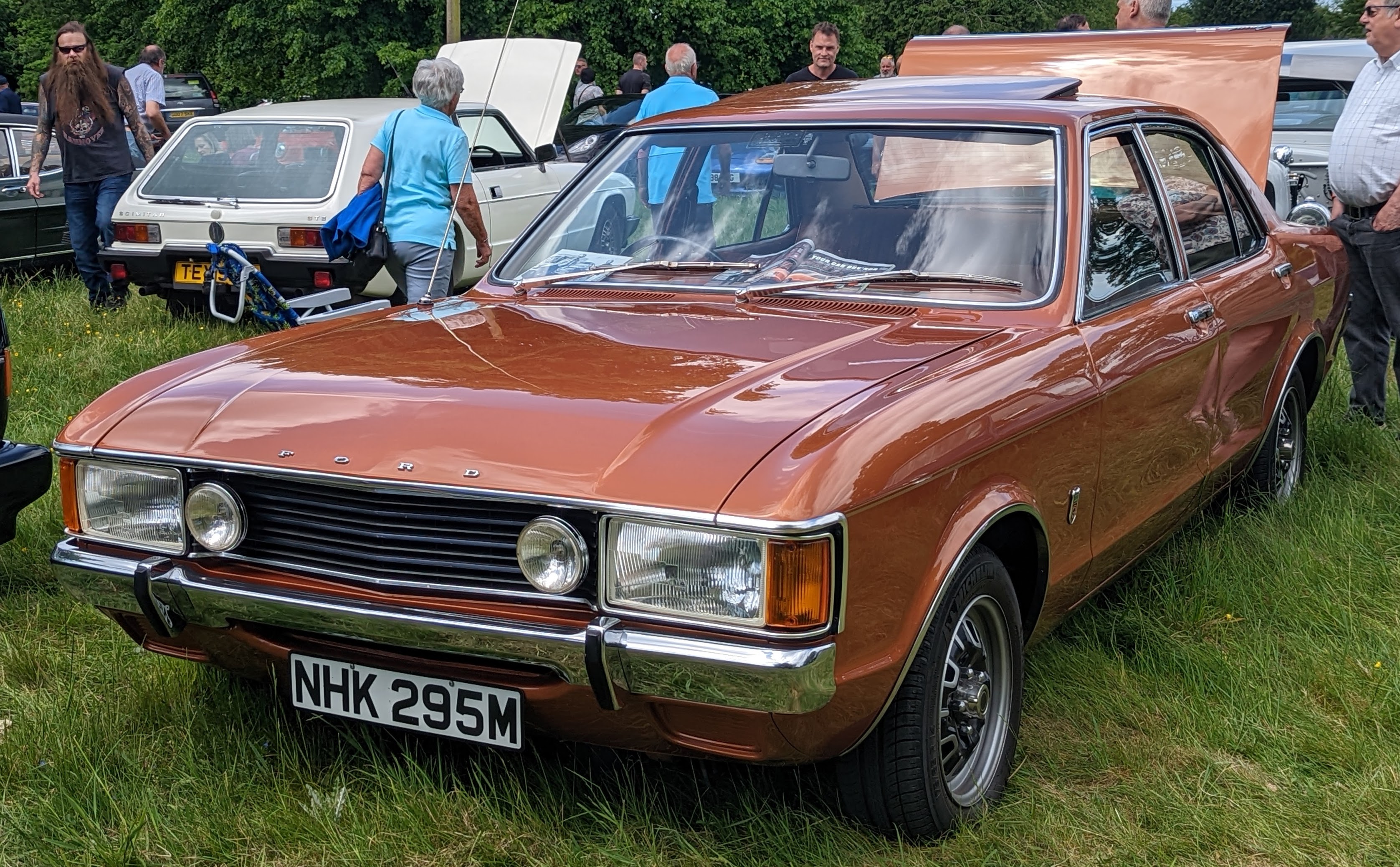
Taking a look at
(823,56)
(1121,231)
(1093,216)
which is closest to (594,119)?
(823,56)

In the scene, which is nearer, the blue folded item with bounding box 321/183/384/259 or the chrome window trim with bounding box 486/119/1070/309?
the chrome window trim with bounding box 486/119/1070/309

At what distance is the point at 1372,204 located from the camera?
6.20 m

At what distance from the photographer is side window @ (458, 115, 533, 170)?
10102 millimetres

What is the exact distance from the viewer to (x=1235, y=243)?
4773 millimetres

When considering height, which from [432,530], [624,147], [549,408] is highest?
[624,147]

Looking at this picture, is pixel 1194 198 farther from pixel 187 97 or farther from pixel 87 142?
pixel 187 97

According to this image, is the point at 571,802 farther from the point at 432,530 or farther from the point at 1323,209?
the point at 1323,209

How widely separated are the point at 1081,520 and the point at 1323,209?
122 inches

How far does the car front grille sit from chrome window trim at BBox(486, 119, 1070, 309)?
128 cm

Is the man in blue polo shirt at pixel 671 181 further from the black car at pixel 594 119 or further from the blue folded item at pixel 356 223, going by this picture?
the black car at pixel 594 119

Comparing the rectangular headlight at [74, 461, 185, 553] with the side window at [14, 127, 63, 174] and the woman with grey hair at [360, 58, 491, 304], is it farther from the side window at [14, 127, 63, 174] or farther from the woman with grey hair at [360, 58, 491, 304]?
the side window at [14, 127, 63, 174]

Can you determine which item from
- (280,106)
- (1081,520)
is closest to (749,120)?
(1081,520)

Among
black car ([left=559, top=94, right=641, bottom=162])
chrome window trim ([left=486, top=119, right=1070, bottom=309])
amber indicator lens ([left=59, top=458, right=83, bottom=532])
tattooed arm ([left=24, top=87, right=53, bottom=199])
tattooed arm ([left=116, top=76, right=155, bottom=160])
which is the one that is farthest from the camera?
black car ([left=559, top=94, right=641, bottom=162])

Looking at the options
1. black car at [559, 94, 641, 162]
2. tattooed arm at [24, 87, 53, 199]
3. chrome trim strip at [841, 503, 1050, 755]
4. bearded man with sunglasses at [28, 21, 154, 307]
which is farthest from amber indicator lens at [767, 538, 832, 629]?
black car at [559, 94, 641, 162]
